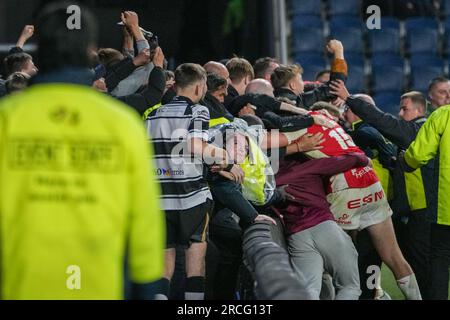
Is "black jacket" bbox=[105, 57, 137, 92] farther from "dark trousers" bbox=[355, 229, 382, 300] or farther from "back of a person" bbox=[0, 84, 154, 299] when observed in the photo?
"back of a person" bbox=[0, 84, 154, 299]

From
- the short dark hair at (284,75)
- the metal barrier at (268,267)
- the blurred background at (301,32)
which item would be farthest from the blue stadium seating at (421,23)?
the metal barrier at (268,267)

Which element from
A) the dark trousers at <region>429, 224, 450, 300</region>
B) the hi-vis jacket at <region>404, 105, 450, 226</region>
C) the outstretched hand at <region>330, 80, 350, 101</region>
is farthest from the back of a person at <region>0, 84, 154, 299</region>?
the outstretched hand at <region>330, 80, 350, 101</region>

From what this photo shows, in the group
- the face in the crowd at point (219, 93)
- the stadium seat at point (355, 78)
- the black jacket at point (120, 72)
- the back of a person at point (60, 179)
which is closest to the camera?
the back of a person at point (60, 179)

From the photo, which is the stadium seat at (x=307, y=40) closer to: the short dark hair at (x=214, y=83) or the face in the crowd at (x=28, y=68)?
the face in the crowd at (x=28, y=68)

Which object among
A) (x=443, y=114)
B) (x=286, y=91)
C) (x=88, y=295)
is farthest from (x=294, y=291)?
(x=286, y=91)

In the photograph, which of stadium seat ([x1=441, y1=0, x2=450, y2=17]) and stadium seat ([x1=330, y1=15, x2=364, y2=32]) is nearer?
stadium seat ([x1=330, y1=15, x2=364, y2=32])

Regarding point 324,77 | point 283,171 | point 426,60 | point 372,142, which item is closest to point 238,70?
point 372,142

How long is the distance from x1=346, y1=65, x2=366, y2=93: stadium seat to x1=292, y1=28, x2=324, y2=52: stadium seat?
2.21ft

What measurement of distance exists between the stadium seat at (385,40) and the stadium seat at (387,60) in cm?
9

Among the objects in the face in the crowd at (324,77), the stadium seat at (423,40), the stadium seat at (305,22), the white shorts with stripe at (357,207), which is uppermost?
the stadium seat at (305,22)

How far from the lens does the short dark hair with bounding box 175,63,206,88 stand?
607 centimetres

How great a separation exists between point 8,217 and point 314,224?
3.24 m

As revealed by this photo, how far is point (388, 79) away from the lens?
44.7ft

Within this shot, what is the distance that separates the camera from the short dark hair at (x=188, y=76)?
6074 millimetres
